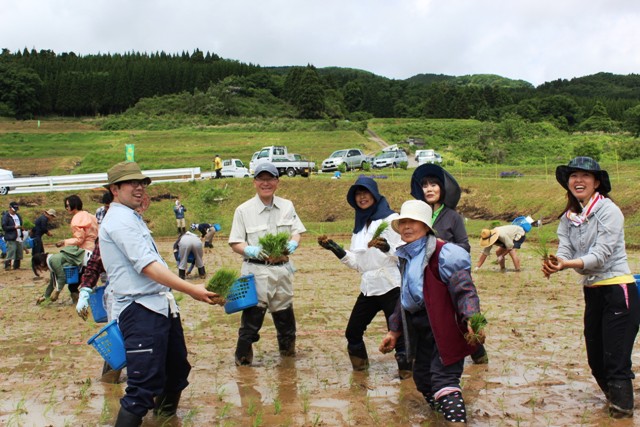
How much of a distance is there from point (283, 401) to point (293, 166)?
101 feet

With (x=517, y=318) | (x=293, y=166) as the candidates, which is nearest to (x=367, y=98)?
(x=293, y=166)

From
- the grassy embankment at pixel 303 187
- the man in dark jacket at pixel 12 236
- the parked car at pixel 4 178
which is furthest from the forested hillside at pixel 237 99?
the man in dark jacket at pixel 12 236

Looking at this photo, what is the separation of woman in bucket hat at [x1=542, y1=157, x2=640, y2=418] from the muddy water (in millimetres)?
324

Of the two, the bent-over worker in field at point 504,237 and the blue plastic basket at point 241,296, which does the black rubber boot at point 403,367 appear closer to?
the blue plastic basket at point 241,296

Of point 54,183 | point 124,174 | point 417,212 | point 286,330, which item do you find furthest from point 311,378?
point 54,183

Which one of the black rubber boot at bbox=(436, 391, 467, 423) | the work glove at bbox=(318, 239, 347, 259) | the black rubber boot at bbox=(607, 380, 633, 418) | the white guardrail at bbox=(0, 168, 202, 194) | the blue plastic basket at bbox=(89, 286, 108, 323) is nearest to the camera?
the black rubber boot at bbox=(436, 391, 467, 423)

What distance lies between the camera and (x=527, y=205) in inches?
960

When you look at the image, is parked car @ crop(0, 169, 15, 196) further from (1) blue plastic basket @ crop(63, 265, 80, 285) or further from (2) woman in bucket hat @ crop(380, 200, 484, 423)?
(2) woman in bucket hat @ crop(380, 200, 484, 423)

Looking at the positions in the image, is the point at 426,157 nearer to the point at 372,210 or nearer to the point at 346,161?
the point at 346,161

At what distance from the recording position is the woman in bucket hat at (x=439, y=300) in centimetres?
446

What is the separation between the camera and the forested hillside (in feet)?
289

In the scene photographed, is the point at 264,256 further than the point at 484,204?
No

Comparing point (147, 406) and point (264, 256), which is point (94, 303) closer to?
point (264, 256)

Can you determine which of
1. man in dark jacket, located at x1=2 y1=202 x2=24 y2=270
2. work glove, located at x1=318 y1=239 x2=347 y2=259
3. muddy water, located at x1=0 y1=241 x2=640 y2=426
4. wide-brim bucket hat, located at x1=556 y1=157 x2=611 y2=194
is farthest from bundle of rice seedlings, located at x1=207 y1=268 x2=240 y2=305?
man in dark jacket, located at x1=2 y1=202 x2=24 y2=270
